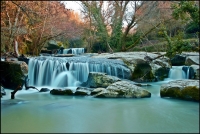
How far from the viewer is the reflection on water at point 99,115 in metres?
4.65

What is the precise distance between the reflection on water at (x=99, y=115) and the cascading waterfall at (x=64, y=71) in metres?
3.15

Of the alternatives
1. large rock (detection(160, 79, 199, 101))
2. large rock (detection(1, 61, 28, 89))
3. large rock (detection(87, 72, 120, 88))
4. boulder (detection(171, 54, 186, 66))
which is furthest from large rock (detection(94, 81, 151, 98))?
boulder (detection(171, 54, 186, 66))

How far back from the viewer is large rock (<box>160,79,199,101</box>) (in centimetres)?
705

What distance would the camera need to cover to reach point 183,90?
24.0 feet

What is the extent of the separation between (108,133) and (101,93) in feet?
10.7

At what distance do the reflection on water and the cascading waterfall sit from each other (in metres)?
3.15

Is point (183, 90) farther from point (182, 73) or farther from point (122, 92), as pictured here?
point (182, 73)

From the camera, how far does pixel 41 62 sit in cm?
1166

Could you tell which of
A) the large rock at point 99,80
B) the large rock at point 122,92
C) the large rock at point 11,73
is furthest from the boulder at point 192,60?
the large rock at point 11,73

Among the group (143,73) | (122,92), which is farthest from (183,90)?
(143,73)

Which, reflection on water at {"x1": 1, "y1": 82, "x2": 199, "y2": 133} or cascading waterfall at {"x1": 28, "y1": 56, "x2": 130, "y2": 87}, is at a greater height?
cascading waterfall at {"x1": 28, "y1": 56, "x2": 130, "y2": 87}

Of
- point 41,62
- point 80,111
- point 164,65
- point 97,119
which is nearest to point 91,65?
point 41,62

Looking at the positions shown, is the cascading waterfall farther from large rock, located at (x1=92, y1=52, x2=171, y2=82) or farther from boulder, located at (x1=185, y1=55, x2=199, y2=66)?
boulder, located at (x1=185, y1=55, x2=199, y2=66)

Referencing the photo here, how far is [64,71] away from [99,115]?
5913 millimetres
